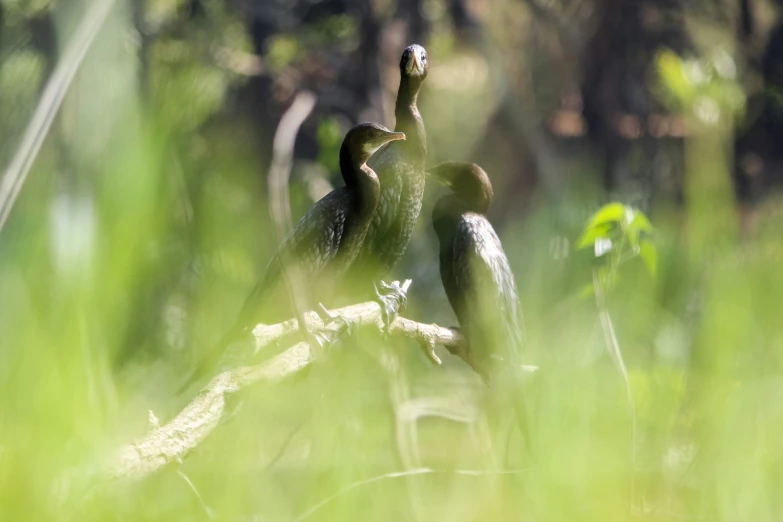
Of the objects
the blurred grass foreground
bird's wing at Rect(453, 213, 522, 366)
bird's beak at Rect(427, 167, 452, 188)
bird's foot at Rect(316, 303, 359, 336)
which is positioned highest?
the blurred grass foreground

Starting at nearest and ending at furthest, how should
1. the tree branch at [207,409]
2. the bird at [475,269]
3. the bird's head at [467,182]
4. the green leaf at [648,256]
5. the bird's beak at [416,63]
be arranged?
the tree branch at [207,409]
the green leaf at [648,256]
the bird's beak at [416,63]
the bird at [475,269]
the bird's head at [467,182]

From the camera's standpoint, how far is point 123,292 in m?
0.48

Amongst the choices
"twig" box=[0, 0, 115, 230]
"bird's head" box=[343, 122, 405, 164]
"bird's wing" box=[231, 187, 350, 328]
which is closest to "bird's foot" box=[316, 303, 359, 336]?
"bird's wing" box=[231, 187, 350, 328]

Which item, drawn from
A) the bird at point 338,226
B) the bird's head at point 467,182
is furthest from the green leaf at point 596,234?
the bird's head at point 467,182

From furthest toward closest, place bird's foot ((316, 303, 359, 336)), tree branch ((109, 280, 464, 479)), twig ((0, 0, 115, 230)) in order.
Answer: bird's foot ((316, 303, 359, 336)), tree branch ((109, 280, 464, 479)), twig ((0, 0, 115, 230))

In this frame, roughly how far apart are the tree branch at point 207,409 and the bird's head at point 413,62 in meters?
0.48

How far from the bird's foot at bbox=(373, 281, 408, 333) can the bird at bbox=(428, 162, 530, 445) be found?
17 cm

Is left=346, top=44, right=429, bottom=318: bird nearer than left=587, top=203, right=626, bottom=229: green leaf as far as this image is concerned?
No

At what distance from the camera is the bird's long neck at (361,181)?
5.15ft

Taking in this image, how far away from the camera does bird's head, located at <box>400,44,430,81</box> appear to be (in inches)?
68.4

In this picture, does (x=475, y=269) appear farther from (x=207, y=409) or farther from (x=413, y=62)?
(x=207, y=409)

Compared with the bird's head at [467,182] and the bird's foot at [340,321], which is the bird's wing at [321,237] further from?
the bird's head at [467,182]

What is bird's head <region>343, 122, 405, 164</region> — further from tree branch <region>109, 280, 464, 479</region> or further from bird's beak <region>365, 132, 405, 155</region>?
tree branch <region>109, 280, 464, 479</region>

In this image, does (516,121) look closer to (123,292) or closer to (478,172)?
(478,172)
